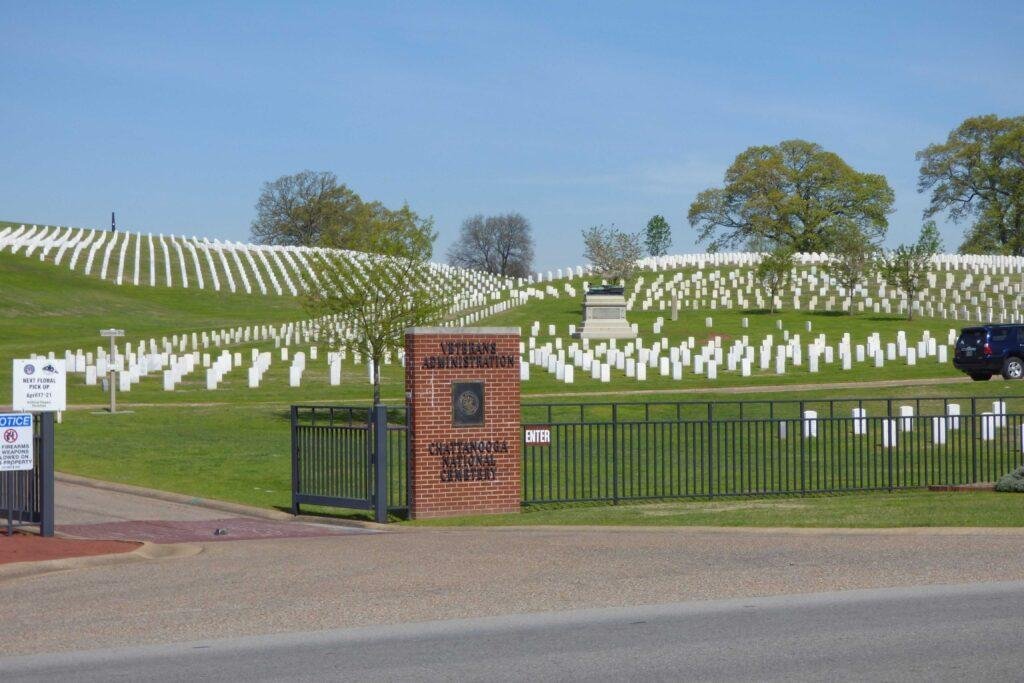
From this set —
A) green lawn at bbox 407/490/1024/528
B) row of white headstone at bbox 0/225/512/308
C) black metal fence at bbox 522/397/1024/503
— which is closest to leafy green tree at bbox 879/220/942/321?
row of white headstone at bbox 0/225/512/308

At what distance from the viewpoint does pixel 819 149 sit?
384ft

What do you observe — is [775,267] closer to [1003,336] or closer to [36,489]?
[1003,336]

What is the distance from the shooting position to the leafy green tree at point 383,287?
32.5 meters

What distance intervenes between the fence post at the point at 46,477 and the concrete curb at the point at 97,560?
4.57ft

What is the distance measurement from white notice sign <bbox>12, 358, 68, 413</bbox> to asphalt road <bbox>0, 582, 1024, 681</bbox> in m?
7.17

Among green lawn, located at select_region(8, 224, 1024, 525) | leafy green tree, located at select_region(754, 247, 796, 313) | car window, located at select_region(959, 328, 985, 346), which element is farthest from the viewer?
leafy green tree, located at select_region(754, 247, 796, 313)

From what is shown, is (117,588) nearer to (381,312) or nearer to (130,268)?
(381,312)

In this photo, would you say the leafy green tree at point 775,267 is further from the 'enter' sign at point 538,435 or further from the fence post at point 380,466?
the fence post at point 380,466

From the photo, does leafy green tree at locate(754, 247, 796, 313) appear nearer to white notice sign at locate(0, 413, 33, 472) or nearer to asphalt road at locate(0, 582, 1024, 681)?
white notice sign at locate(0, 413, 33, 472)

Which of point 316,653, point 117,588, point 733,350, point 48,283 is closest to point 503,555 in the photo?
point 117,588

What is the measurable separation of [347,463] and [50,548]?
498 cm

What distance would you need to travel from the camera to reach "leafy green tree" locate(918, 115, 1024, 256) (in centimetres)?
11012

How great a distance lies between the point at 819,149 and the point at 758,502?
103m

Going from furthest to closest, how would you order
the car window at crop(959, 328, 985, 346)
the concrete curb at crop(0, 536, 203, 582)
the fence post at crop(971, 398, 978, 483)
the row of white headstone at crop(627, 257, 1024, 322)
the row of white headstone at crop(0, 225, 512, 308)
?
the row of white headstone at crop(0, 225, 512, 308) → the row of white headstone at crop(627, 257, 1024, 322) → the car window at crop(959, 328, 985, 346) → the fence post at crop(971, 398, 978, 483) → the concrete curb at crop(0, 536, 203, 582)
